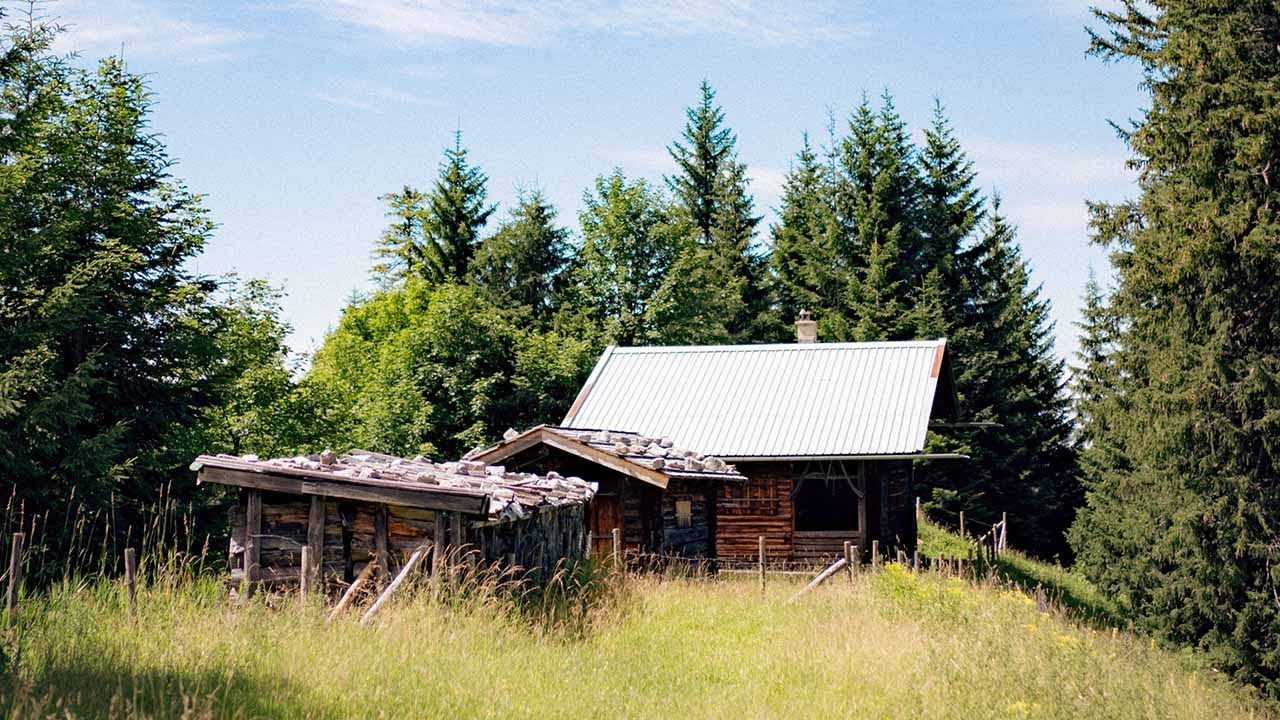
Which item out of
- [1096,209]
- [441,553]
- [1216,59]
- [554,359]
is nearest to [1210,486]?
[1096,209]

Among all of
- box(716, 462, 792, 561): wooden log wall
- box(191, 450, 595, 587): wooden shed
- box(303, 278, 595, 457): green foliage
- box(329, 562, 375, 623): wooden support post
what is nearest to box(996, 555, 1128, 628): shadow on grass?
box(716, 462, 792, 561): wooden log wall

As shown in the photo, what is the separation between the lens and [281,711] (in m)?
7.94

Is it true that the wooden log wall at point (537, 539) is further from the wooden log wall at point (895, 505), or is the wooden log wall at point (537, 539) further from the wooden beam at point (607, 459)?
the wooden log wall at point (895, 505)

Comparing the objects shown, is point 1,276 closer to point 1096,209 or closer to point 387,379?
point 387,379

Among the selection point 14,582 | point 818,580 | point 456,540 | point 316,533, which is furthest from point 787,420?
point 14,582

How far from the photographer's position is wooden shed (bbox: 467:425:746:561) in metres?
21.8

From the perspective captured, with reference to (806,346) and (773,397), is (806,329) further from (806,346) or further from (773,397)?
(773,397)

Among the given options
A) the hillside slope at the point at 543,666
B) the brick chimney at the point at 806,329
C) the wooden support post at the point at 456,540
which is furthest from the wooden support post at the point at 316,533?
the brick chimney at the point at 806,329

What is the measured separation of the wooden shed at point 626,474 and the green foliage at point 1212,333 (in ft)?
32.1

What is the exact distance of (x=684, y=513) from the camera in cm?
2448

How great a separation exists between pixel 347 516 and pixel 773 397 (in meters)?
16.3

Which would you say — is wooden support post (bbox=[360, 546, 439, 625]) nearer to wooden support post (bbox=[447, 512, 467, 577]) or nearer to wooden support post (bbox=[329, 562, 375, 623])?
wooden support post (bbox=[447, 512, 467, 577])

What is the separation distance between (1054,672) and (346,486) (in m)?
7.34

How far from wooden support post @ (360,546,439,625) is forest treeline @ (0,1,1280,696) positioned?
3675mm
